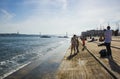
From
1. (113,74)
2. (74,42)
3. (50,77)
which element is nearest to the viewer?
(113,74)

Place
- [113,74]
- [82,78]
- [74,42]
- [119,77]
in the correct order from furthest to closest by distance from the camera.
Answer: [74,42] → [82,78] → [113,74] → [119,77]

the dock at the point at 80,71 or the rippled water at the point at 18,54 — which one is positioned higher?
the dock at the point at 80,71

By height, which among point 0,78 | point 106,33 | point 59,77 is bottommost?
point 0,78

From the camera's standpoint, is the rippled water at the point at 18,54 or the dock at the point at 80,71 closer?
the dock at the point at 80,71

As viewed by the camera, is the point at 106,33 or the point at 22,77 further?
the point at 106,33

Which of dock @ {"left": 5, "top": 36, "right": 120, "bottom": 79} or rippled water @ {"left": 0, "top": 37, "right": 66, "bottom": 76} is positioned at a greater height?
dock @ {"left": 5, "top": 36, "right": 120, "bottom": 79}

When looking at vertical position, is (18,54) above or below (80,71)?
below

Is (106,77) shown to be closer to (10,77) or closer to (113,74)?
(113,74)

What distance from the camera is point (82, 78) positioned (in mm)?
8891

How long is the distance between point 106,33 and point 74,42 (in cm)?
828

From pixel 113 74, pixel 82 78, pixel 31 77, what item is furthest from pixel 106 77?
pixel 31 77

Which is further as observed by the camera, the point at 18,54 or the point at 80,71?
the point at 18,54

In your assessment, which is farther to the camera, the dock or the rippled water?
the rippled water

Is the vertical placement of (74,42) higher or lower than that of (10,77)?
higher
